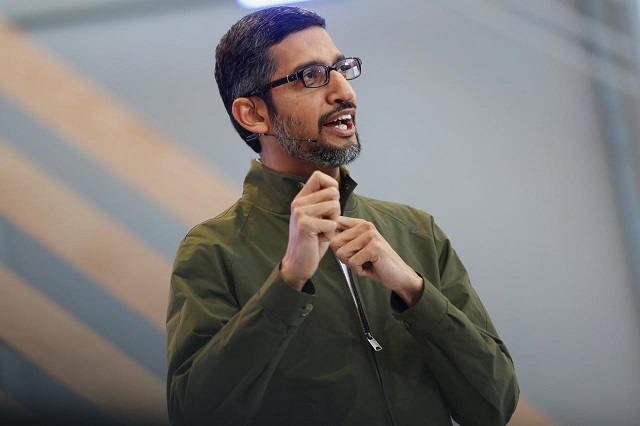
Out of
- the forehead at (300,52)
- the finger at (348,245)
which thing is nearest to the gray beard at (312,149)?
the forehead at (300,52)

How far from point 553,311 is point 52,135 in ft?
6.27

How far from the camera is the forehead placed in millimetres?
1514

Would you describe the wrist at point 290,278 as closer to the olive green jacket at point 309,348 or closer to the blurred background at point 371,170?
the olive green jacket at point 309,348

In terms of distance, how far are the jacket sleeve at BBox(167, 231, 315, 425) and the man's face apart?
0.32m

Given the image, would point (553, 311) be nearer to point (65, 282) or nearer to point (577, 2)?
point (577, 2)

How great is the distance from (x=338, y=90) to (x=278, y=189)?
0.78 ft

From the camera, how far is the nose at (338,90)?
4.87 feet

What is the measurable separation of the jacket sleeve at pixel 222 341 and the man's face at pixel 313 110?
1.04ft

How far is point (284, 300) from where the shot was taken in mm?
1191

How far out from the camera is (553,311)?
2457 millimetres

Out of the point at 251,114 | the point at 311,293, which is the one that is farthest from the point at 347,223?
the point at 251,114

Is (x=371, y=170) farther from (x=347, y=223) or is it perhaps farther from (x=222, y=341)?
(x=222, y=341)

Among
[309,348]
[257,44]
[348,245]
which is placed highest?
[257,44]

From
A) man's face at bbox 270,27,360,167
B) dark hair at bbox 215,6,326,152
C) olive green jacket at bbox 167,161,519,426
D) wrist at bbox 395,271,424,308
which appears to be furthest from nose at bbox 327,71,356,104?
wrist at bbox 395,271,424,308
